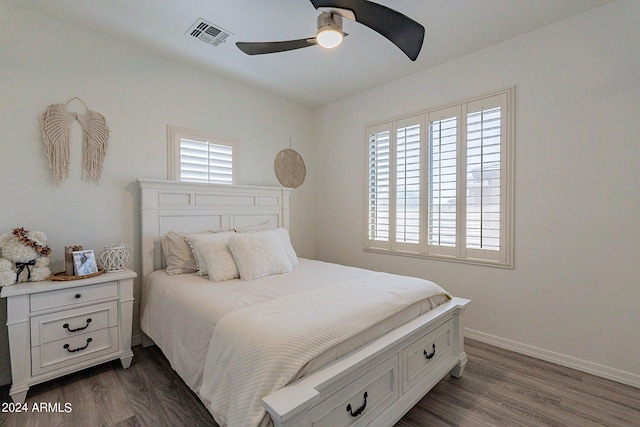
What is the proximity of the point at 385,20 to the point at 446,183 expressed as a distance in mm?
1800

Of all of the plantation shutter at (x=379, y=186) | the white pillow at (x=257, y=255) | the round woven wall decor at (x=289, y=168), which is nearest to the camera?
the white pillow at (x=257, y=255)

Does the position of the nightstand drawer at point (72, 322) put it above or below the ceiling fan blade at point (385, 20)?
below

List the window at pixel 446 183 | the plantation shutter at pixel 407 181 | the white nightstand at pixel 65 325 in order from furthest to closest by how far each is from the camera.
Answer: the plantation shutter at pixel 407 181 < the window at pixel 446 183 < the white nightstand at pixel 65 325

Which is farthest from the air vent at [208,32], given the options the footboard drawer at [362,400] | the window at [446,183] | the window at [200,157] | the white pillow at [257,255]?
the footboard drawer at [362,400]

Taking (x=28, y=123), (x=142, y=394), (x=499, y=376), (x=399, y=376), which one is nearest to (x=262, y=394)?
(x=399, y=376)

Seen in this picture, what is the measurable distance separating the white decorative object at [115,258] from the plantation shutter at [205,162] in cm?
90

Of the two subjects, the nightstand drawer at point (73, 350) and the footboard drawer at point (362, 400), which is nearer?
the footboard drawer at point (362, 400)

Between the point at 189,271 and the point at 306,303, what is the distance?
1.39 m

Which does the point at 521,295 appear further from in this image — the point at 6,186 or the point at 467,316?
the point at 6,186

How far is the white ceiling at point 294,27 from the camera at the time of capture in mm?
2125

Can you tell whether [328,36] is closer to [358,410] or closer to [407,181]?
[407,181]

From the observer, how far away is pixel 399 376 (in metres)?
1.65

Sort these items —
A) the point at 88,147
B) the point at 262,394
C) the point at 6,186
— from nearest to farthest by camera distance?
1. the point at 262,394
2. the point at 6,186
3. the point at 88,147

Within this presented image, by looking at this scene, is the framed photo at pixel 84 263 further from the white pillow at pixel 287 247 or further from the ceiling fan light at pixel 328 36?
the ceiling fan light at pixel 328 36
